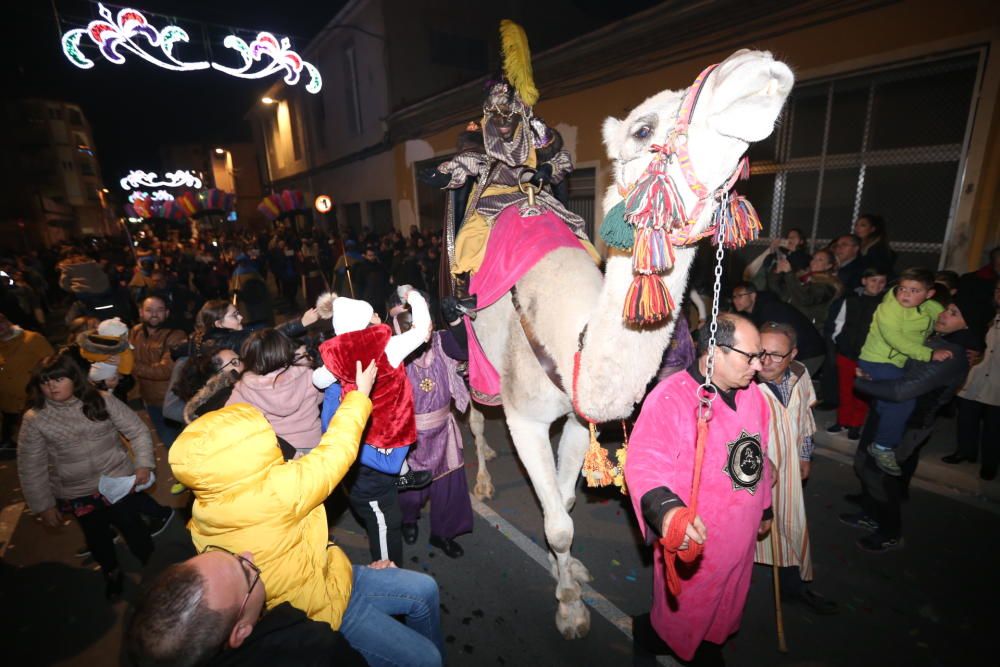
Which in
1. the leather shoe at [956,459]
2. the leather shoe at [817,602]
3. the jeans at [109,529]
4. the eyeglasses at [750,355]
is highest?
the eyeglasses at [750,355]

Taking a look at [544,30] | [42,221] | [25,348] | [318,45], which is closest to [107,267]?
[25,348]

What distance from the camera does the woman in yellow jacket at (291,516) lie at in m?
1.57

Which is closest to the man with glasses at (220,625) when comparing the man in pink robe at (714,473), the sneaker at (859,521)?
the man in pink robe at (714,473)

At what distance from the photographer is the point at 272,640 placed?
1385 mm

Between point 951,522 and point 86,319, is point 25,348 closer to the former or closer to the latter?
point 86,319

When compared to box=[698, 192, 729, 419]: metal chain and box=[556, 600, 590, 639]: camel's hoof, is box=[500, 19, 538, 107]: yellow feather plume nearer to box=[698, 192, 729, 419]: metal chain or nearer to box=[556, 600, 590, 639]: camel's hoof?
box=[698, 192, 729, 419]: metal chain

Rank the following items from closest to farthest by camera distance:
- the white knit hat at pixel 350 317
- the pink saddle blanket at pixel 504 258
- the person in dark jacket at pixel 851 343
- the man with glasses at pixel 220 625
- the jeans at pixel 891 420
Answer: the man with glasses at pixel 220 625 → the white knit hat at pixel 350 317 → the pink saddle blanket at pixel 504 258 → the jeans at pixel 891 420 → the person in dark jacket at pixel 851 343

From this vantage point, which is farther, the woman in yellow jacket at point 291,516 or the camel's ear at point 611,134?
the camel's ear at point 611,134

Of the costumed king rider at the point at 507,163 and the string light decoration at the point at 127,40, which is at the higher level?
the string light decoration at the point at 127,40

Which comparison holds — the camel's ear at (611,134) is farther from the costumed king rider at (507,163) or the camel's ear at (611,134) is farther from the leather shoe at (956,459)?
the leather shoe at (956,459)

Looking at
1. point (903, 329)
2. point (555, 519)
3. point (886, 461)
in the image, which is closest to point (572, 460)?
point (555, 519)

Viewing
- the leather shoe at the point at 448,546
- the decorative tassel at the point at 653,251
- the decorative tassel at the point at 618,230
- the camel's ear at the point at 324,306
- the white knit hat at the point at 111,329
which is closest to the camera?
the decorative tassel at the point at 653,251

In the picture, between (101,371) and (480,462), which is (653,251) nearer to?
(480,462)

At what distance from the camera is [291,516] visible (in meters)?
1.70
